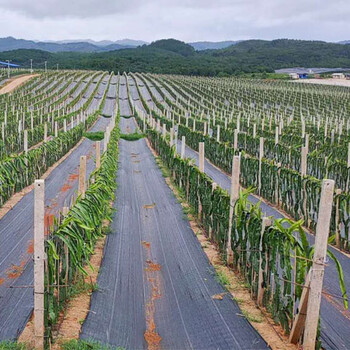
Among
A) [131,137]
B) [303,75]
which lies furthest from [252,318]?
[303,75]

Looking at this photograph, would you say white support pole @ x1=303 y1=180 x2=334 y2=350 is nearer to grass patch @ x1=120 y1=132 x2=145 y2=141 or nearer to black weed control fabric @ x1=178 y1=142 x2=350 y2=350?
black weed control fabric @ x1=178 y1=142 x2=350 y2=350

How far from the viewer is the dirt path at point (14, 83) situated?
51.5 meters

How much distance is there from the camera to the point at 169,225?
10.1 m

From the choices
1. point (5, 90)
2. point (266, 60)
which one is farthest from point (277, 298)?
point (266, 60)

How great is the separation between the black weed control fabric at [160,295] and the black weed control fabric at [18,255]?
2.63 feet

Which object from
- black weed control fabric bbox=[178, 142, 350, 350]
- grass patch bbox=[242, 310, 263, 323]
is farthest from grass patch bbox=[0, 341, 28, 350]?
black weed control fabric bbox=[178, 142, 350, 350]

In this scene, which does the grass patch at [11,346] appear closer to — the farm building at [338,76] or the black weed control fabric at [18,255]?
the black weed control fabric at [18,255]

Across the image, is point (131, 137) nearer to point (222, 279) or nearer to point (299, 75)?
point (222, 279)

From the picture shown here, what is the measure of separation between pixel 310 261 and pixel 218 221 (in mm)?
3484

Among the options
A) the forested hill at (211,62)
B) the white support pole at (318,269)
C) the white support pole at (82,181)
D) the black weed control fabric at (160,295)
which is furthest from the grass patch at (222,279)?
the forested hill at (211,62)

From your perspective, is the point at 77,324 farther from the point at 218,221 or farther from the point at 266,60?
the point at 266,60

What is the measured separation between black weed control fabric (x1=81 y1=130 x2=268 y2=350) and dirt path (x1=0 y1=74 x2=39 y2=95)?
43787mm

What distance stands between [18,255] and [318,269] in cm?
497

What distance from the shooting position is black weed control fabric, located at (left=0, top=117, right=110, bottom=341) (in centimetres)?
580
